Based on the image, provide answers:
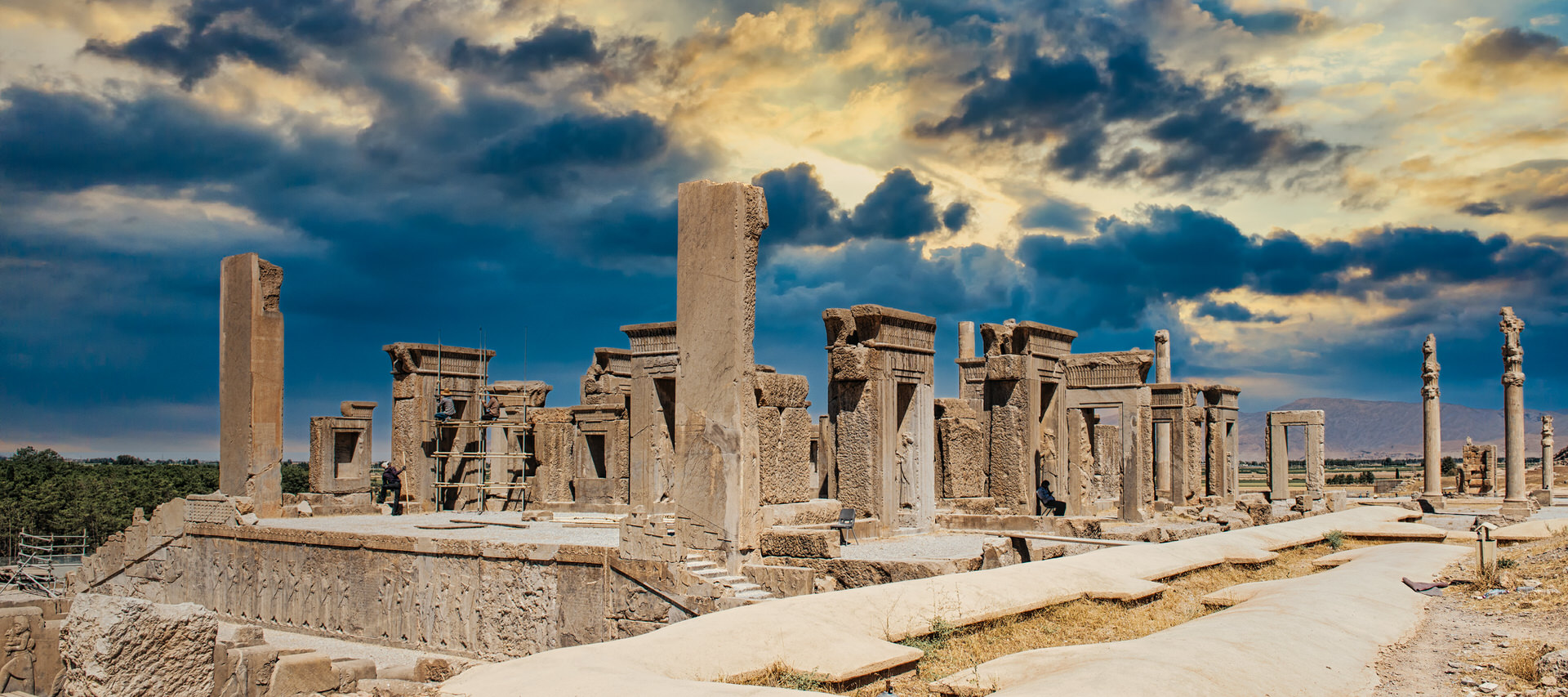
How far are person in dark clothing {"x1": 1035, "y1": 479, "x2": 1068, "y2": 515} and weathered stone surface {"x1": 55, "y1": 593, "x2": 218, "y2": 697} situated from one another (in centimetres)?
1403

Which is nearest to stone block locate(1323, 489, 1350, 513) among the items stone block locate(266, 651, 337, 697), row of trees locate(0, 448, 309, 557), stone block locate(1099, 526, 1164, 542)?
stone block locate(1099, 526, 1164, 542)

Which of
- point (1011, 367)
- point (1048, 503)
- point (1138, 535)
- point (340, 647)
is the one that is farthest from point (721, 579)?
point (1011, 367)

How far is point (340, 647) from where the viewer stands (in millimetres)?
15109

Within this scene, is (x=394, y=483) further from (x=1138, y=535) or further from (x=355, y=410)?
(x=1138, y=535)

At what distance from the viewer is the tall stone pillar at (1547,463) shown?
2705cm

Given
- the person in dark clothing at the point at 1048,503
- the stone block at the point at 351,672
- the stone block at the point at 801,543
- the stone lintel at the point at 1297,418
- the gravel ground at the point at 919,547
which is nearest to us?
the stone block at the point at 351,672

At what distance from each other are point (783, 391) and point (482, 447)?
11003mm

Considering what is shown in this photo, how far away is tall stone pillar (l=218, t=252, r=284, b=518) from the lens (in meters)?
19.5

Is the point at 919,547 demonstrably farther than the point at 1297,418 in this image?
No

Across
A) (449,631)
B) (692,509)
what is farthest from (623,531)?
(449,631)

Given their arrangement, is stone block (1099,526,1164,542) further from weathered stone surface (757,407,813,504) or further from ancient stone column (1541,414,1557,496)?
ancient stone column (1541,414,1557,496)

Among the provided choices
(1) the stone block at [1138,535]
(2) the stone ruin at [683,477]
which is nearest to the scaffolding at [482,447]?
(2) the stone ruin at [683,477]

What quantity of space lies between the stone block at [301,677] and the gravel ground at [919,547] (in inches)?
236

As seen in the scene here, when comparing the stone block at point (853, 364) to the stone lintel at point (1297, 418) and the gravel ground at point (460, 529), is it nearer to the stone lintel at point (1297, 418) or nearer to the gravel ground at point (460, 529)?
the gravel ground at point (460, 529)
